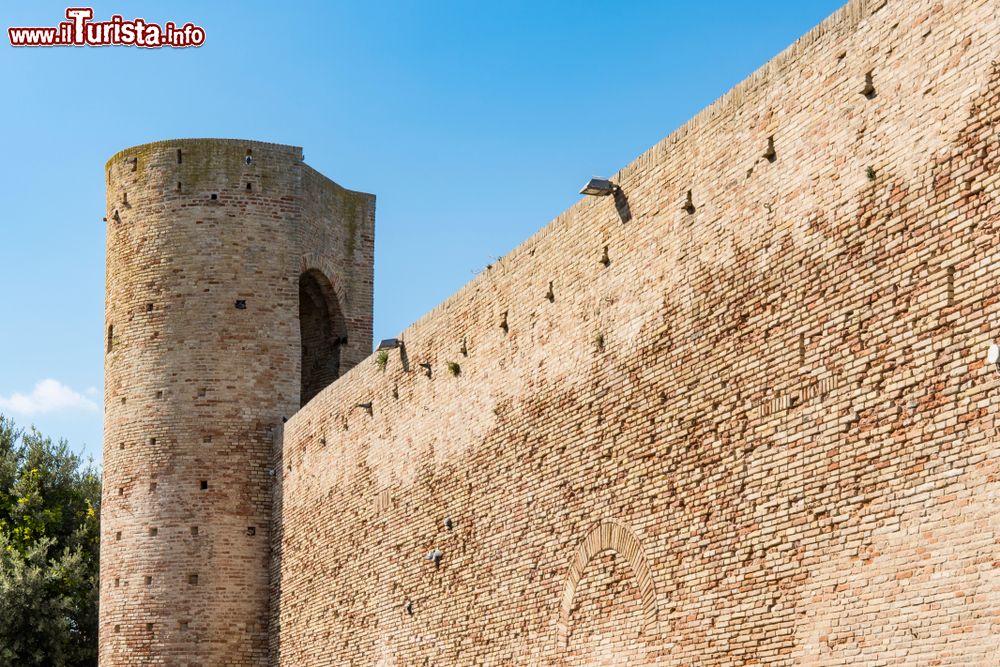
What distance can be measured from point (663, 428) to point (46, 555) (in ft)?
51.3

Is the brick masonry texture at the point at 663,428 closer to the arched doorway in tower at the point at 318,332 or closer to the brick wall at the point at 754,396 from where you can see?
the brick wall at the point at 754,396

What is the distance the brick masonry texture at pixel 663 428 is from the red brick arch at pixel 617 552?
28 mm

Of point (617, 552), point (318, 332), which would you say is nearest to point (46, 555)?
point (318, 332)

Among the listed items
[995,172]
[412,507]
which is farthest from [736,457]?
[412,507]

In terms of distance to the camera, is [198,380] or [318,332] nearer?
[198,380]

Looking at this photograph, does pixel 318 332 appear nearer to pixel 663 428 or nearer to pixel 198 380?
pixel 198 380

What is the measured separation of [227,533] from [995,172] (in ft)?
42.7

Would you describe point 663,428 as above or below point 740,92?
below

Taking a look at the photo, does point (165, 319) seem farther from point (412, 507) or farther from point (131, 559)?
point (412, 507)

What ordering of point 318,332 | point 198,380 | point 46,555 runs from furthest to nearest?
point 46,555, point 318,332, point 198,380

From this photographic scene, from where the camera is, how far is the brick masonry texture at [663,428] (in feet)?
26.7

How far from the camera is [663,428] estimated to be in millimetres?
10672

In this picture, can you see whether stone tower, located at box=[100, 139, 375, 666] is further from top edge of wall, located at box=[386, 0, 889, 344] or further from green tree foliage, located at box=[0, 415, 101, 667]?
top edge of wall, located at box=[386, 0, 889, 344]

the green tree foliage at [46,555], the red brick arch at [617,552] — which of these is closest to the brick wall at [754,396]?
the red brick arch at [617,552]
